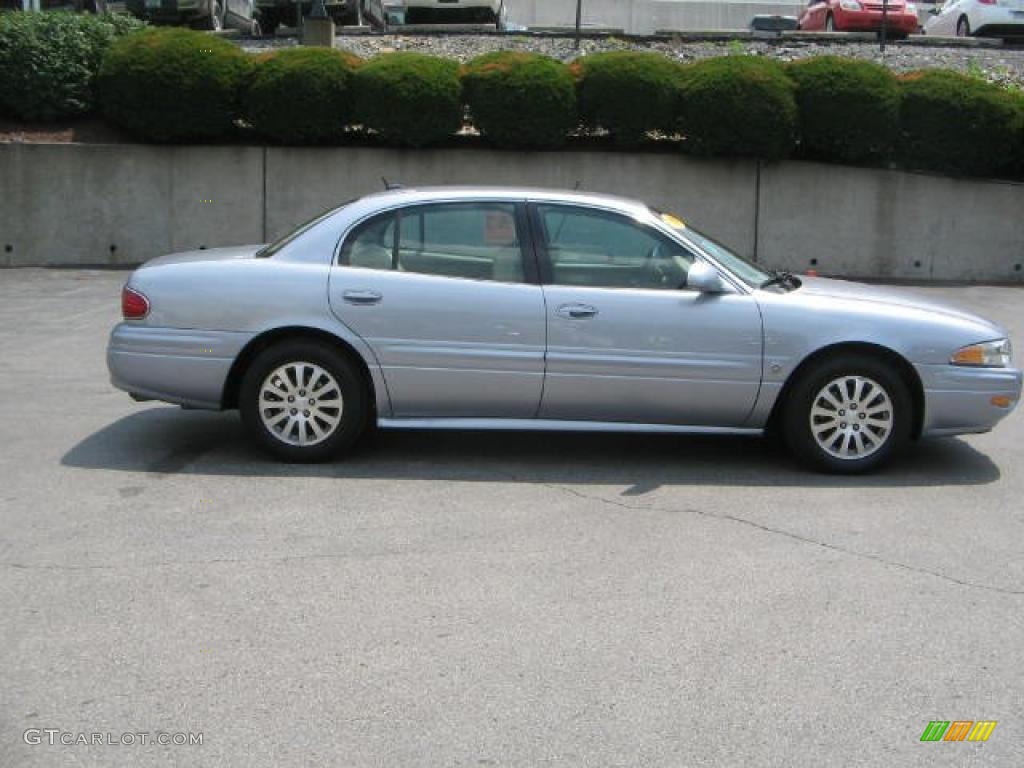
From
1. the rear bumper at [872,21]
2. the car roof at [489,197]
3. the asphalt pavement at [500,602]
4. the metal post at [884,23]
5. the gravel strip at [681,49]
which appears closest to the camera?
the asphalt pavement at [500,602]

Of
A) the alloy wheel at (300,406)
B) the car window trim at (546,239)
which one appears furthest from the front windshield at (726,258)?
the alloy wheel at (300,406)

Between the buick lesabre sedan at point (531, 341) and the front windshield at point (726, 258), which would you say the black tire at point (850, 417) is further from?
the front windshield at point (726, 258)

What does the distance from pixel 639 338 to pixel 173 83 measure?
33.2 feet

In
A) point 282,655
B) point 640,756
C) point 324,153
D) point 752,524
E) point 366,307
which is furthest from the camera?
point 324,153

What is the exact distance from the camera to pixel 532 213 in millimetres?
7016

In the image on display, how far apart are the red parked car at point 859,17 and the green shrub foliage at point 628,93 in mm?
9518

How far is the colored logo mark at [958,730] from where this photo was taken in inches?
156

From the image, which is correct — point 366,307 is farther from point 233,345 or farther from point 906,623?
point 906,623

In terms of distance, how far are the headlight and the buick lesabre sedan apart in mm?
12

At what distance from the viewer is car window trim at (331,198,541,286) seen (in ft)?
22.6

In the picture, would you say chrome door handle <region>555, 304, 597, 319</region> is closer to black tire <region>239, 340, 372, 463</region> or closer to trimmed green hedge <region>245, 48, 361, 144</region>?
black tire <region>239, 340, 372, 463</region>

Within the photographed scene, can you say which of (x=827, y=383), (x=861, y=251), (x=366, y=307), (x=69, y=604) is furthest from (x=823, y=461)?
(x=861, y=251)

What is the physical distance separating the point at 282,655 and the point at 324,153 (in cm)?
1194

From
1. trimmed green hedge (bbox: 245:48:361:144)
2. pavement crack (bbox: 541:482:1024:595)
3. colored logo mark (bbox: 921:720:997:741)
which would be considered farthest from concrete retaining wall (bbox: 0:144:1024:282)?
colored logo mark (bbox: 921:720:997:741)
